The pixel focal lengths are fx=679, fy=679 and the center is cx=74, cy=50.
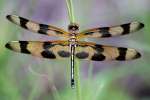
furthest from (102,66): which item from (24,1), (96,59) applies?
(24,1)

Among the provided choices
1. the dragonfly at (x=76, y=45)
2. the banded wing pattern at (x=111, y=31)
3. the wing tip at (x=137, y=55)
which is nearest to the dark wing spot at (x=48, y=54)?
the dragonfly at (x=76, y=45)

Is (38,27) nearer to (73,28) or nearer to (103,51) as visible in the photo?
(73,28)

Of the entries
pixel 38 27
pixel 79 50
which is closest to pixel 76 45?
pixel 79 50

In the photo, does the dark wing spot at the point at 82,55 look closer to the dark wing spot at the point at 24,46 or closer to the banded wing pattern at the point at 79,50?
the banded wing pattern at the point at 79,50

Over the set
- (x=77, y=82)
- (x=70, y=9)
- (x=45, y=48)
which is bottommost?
(x=77, y=82)

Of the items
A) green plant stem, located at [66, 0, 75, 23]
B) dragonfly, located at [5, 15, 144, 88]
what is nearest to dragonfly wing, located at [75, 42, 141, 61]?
dragonfly, located at [5, 15, 144, 88]

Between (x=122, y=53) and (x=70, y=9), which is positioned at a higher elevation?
(x=70, y=9)

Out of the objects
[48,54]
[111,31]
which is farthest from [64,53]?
[111,31]
